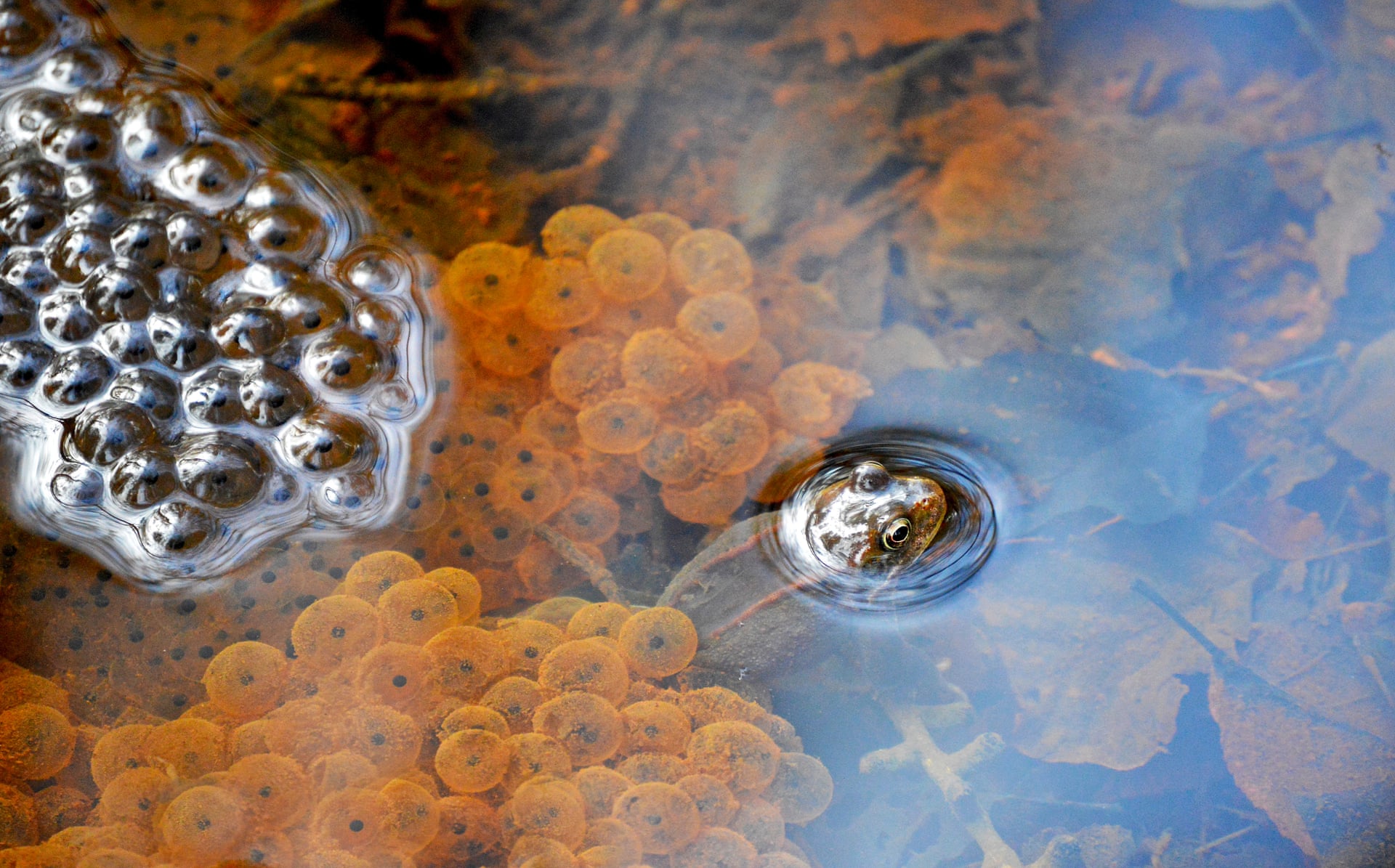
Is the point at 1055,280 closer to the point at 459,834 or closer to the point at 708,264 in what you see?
the point at 708,264

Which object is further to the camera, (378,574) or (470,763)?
(378,574)

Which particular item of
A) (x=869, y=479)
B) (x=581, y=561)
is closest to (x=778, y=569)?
(x=869, y=479)

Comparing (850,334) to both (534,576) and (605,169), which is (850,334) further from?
(534,576)

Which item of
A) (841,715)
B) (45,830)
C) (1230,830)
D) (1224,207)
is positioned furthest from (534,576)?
(1224,207)

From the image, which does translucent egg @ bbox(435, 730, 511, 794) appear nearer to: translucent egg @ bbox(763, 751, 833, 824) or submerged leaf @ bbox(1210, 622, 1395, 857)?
translucent egg @ bbox(763, 751, 833, 824)

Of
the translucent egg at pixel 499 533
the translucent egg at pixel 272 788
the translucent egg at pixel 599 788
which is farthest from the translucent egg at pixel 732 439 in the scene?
the translucent egg at pixel 272 788
